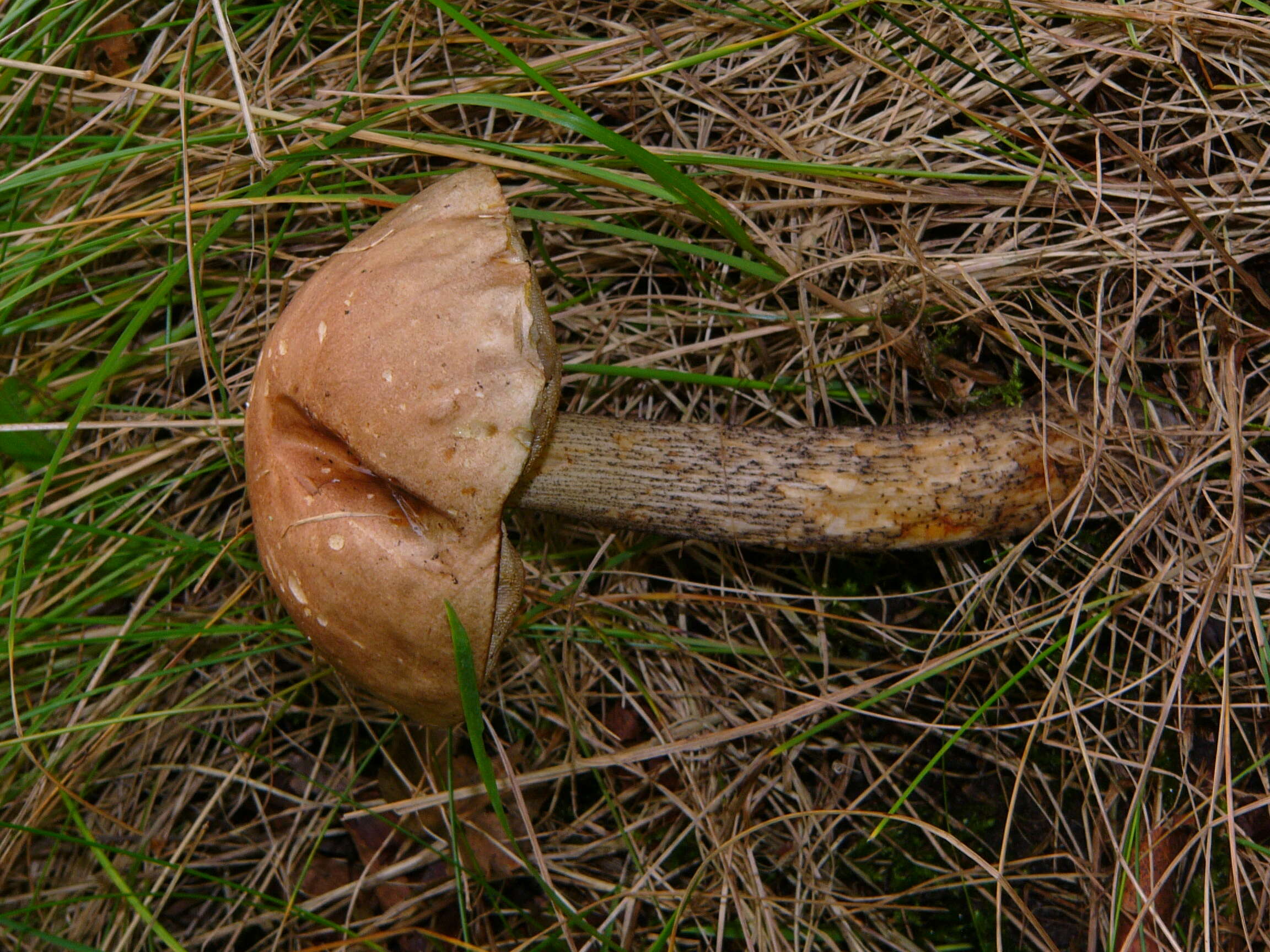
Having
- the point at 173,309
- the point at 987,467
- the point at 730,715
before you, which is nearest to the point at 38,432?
the point at 173,309

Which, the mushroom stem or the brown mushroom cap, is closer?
the brown mushroom cap

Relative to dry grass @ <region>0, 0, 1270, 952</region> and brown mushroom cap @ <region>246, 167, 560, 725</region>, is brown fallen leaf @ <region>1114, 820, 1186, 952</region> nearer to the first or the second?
dry grass @ <region>0, 0, 1270, 952</region>

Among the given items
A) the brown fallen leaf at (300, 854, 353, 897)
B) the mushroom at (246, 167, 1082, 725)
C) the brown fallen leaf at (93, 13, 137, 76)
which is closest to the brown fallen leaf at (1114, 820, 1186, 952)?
the mushroom at (246, 167, 1082, 725)

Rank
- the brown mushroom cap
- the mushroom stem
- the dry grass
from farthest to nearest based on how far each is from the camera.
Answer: the dry grass → the mushroom stem → the brown mushroom cap

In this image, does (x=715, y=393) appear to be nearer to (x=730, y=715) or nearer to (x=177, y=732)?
(x=730, y=715)

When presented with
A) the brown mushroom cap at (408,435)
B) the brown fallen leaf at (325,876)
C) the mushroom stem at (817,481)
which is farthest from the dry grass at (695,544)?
the brown mushroom cap at (408,435)

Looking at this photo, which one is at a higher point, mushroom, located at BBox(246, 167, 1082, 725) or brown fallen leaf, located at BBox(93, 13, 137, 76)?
brown fallen leaf, located at BBox(93, 13, 137, 76)

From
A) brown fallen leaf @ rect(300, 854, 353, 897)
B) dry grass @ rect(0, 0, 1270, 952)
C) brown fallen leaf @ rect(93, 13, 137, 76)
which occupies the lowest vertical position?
brown fallen leaf @ rect(300, 854, 353, 897)

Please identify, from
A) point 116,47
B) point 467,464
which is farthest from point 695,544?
point 116,47
